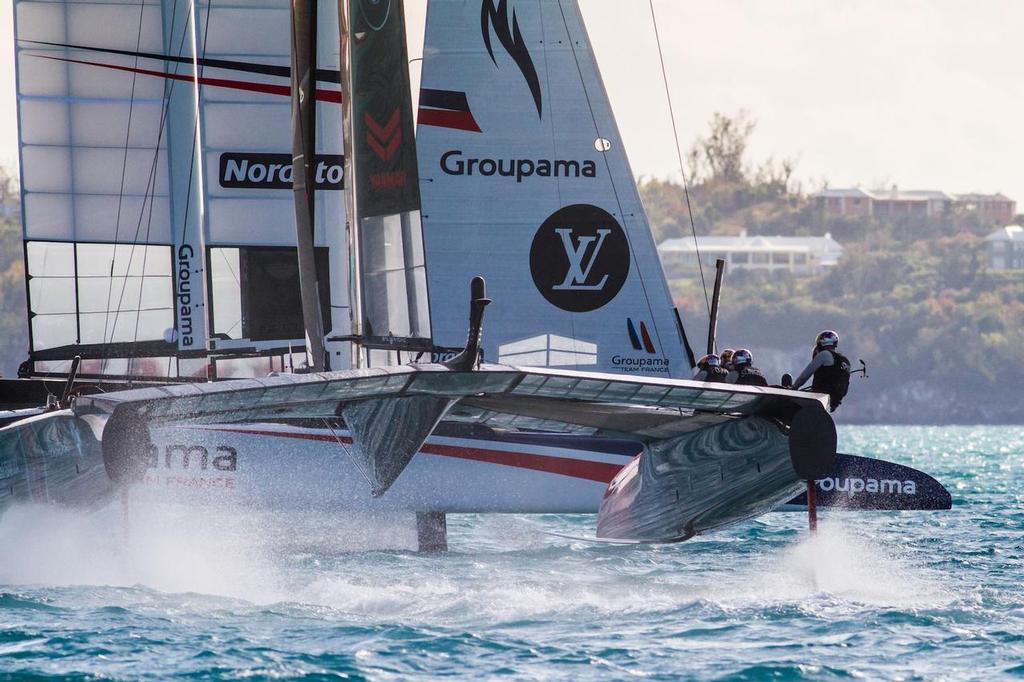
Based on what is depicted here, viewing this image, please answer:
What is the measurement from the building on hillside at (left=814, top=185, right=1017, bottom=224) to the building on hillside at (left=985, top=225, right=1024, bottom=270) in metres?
3.57

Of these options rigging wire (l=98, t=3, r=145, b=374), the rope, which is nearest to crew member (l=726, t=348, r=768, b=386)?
the rope

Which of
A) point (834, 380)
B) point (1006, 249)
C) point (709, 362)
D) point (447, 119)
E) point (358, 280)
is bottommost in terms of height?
point (834, 380)

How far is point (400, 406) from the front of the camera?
29.1 ft

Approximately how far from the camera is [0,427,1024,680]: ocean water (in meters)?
7.04

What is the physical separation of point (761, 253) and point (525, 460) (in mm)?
86917

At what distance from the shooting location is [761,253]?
97188 mm

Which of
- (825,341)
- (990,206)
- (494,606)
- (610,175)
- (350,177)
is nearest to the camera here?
(494,606)

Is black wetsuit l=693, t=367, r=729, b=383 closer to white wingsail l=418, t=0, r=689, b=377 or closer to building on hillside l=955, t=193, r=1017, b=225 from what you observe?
white wingsail l=418, t=0, r=689, b=377

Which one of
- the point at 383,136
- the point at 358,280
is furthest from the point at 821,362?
the point at 383,136

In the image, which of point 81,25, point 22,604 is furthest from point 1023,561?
point 81,25

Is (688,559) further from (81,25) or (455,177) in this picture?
(81,25)

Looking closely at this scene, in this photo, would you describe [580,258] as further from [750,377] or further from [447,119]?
[750,377]

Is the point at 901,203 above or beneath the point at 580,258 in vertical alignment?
above

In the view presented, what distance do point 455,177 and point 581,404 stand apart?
9.42ft
